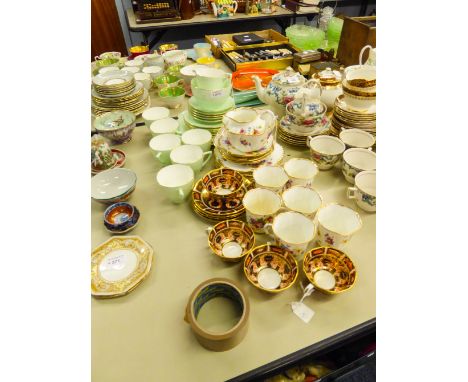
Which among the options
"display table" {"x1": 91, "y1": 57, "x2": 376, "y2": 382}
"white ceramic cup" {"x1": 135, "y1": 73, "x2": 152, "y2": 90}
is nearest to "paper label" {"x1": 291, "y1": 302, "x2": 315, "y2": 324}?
"display table" {"x1": 91, "y1": 57, "x2": 376, "y2": 382}

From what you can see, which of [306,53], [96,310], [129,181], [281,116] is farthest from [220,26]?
[96,310]

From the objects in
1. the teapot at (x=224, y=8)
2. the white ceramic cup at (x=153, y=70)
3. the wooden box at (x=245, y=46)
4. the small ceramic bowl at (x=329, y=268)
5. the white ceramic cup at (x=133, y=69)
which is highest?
the teapot at (x=224, y=8)

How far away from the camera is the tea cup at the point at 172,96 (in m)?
1.54

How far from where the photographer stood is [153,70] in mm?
1835

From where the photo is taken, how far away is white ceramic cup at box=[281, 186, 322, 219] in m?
0.91

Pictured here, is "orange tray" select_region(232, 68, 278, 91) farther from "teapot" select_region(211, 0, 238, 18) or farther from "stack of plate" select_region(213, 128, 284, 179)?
"teapot" select_region(211, 0, 238, 18)

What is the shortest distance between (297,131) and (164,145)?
572 mm

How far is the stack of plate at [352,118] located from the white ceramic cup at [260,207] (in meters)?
0.56

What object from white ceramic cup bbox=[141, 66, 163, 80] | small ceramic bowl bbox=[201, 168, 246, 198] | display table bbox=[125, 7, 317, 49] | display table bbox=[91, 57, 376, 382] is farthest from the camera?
display table bbox=[125, 7, 317, 49]

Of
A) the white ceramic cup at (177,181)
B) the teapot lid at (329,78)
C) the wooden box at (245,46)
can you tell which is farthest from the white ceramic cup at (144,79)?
the teapot lid at (329,78)

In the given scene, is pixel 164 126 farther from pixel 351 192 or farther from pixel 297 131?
pixel 351 192

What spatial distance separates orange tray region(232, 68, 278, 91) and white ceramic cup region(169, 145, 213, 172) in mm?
684

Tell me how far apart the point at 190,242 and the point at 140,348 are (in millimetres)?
323

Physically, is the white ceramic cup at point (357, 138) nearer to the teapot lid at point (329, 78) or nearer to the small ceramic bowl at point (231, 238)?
the teapot lid at point (329, 78)
